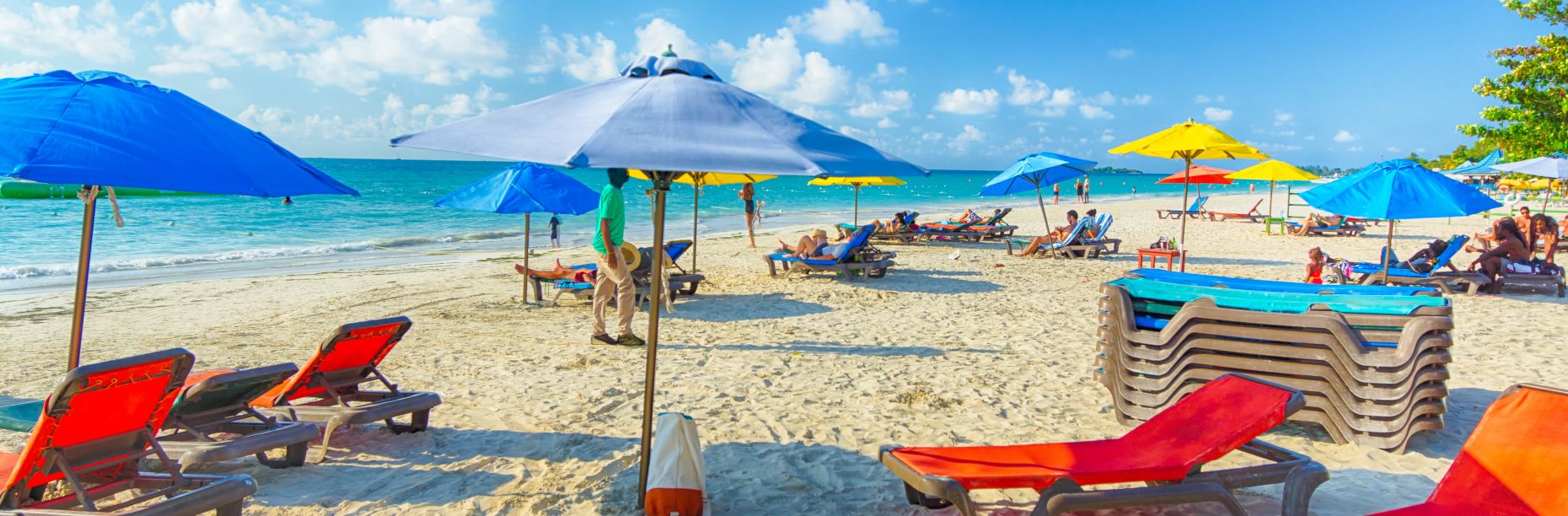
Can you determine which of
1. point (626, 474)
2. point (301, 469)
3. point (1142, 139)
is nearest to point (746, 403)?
point (626, 474)

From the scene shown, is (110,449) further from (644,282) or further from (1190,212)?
(1190,212)

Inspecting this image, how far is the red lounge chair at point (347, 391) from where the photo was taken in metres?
4.41

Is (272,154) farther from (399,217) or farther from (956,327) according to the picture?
(399,217)

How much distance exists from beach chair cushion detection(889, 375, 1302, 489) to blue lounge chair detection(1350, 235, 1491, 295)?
7997 millimetres

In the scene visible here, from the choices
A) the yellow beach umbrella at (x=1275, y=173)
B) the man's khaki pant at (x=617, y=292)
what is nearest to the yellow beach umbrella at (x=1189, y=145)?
the yellow beach umbrella at (x=1275, y=173)

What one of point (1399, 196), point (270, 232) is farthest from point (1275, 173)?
point (270, 232)

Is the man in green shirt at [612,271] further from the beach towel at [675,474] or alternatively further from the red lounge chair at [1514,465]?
the red lounge chair at [1514,465]

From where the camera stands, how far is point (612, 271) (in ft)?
23.7

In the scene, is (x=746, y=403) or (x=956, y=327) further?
(x=956, y=327)

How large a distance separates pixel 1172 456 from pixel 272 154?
3.94 metres

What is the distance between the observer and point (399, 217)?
34938 mm

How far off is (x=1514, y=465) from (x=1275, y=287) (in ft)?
8.67

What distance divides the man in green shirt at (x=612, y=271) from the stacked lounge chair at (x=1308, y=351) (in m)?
3.93

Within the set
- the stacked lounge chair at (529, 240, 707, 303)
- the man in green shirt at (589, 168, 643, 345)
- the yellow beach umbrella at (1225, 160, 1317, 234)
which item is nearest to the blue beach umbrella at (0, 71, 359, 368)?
the man in green shirt at (589, 168, 643, 345)
